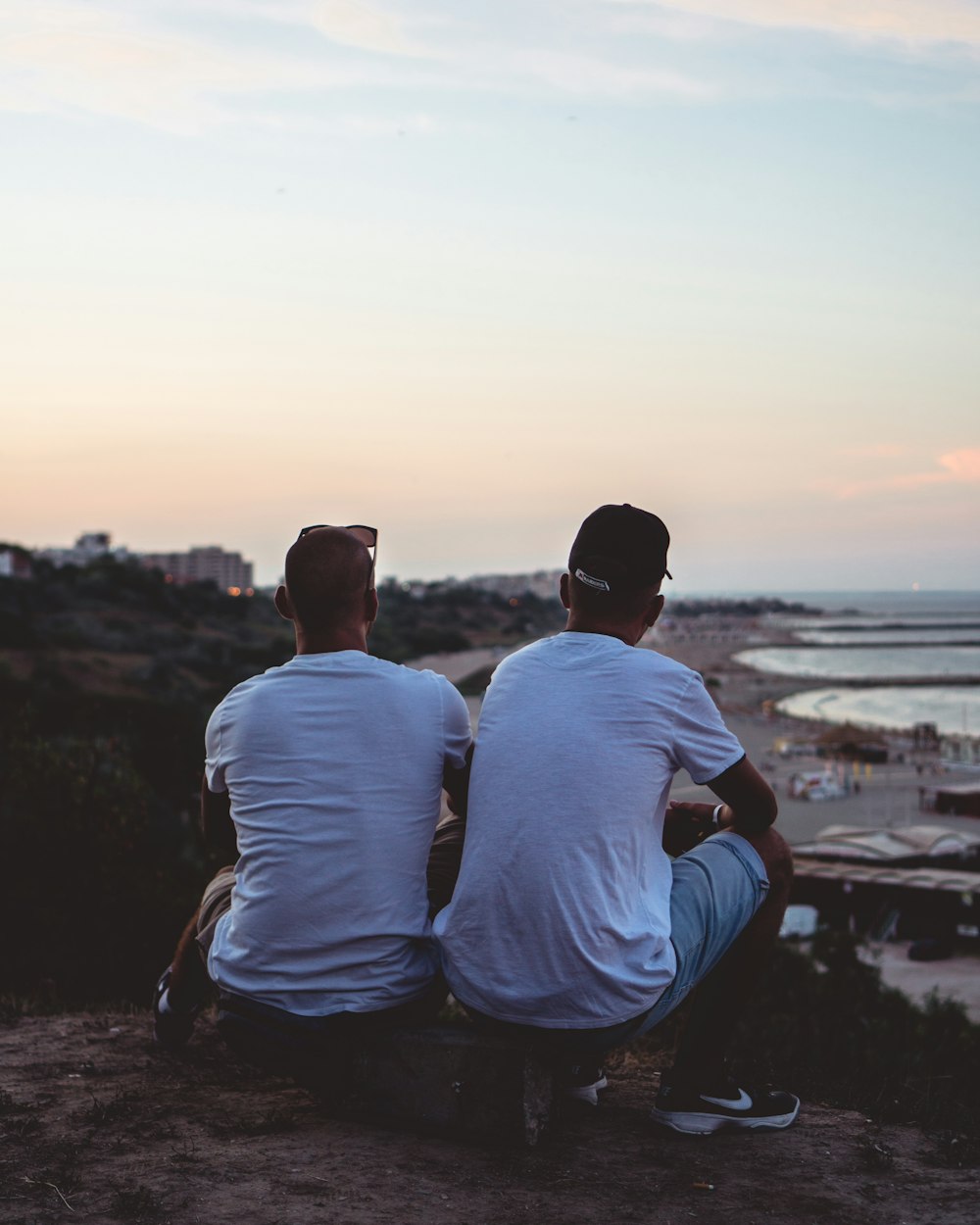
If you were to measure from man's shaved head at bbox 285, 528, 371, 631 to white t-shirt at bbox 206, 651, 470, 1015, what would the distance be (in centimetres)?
9

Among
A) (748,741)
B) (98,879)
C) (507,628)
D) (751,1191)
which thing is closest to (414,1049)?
(751,1191)

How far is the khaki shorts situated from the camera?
2707 millimetres

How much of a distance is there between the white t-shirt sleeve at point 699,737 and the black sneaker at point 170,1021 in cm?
165

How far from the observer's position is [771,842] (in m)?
2.57

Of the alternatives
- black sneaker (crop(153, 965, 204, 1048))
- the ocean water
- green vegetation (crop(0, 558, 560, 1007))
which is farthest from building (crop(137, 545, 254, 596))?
black sneaker (crop(153, 965, 204, 1048))

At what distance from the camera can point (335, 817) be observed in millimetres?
2334

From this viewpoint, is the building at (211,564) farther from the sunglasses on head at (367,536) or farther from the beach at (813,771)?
the sunglasses on head at (367,536)

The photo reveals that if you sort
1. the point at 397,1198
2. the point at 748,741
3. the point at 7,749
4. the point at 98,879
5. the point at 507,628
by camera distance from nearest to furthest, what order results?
the point at 397,1198 < the point at 98,879 < the point at 7,749 < the point at 748,741 < the point at 507,628

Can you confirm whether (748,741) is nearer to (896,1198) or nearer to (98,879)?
(98,879)

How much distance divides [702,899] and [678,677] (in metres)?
0.51

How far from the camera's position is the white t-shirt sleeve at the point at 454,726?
7.88 ft

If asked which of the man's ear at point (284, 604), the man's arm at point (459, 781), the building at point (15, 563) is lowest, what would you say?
the man's arm at point (459, 781)

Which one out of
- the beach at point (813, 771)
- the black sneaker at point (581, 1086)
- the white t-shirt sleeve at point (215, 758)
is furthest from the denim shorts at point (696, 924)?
the beach at point (813, 771)

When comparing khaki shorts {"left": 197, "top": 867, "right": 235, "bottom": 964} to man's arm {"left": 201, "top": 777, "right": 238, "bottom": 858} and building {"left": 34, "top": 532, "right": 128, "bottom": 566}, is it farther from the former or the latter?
building {"left": 34, "top": 532, "right": 128, "bottom": 566}
